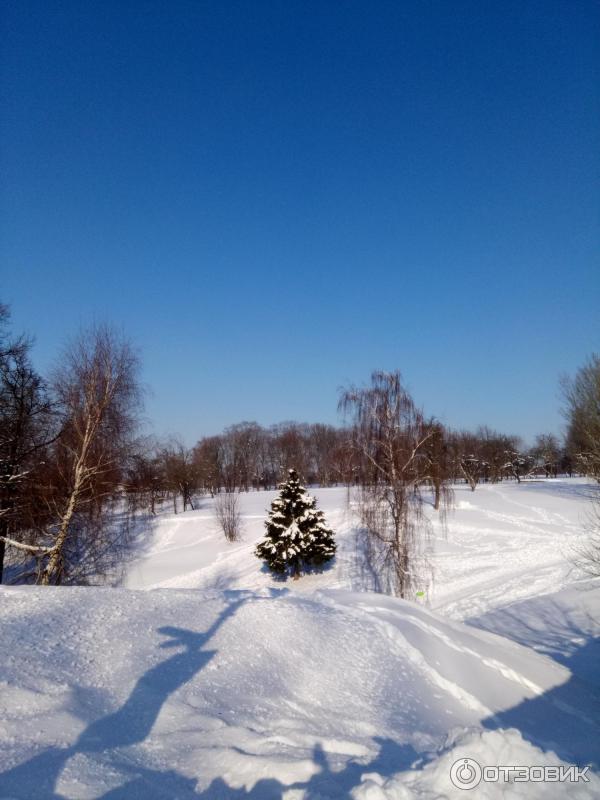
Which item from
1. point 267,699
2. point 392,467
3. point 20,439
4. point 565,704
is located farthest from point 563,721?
point 20,439

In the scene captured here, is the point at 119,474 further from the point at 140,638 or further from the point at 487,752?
the point at 487,752

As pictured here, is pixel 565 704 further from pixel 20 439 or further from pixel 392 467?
pixel 20 439

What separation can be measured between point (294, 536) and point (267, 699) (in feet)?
51.9

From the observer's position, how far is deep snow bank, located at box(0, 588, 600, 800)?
3145 mm

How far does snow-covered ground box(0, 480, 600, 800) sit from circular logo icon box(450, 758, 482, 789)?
54 mm

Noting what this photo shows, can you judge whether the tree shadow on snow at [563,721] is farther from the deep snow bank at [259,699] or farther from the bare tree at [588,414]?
the bare tree at [588,414]

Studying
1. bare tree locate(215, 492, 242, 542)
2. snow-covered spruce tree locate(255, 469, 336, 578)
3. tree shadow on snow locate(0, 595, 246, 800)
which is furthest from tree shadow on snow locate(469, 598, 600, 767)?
bare tree locate(215, 492, 242, 542)

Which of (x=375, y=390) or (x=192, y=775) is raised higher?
(x=375, y=390)

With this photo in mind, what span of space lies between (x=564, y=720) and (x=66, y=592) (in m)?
7.00

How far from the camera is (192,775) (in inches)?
125

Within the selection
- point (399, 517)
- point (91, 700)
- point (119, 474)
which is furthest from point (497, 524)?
point (91, 700)

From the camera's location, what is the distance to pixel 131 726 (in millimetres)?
3764

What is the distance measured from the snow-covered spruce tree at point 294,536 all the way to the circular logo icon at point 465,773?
17268 millimetres

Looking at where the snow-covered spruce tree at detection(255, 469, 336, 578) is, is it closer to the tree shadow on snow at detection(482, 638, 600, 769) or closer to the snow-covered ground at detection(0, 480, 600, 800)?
the snow-covered ground at detection(0, 480, 600, 800)
